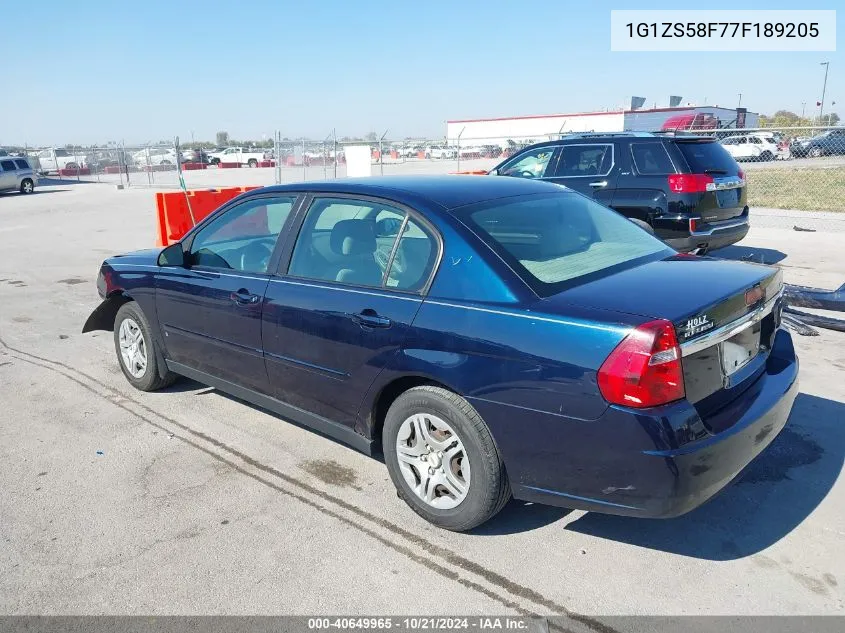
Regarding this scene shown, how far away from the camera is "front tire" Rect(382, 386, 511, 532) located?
3021 mm

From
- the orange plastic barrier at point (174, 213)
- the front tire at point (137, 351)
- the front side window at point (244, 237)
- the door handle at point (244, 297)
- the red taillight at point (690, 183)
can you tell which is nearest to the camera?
the door handle at point (244, 297)

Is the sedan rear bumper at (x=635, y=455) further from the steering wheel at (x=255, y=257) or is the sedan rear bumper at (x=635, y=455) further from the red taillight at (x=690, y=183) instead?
the red taillight at (x=690, y=183)

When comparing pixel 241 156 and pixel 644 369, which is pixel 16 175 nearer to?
pixel 241 156

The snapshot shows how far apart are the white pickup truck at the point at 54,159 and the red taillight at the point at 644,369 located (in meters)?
44.4

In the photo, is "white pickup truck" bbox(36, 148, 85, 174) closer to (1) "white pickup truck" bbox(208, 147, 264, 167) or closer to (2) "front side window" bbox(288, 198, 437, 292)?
(1) "white pickup truck" bbox(208, 147, 264, 167)

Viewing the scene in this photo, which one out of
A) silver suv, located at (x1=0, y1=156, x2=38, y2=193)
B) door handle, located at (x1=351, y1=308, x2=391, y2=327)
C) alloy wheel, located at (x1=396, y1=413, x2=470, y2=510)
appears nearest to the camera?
alloy wheel, located at (x1=396, y1=413, x2=470, y2=510)

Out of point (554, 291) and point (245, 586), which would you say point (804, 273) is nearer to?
point (554, 291)

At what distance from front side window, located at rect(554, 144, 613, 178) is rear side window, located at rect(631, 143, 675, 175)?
33 cm

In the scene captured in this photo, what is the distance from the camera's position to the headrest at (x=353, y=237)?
3.74 m

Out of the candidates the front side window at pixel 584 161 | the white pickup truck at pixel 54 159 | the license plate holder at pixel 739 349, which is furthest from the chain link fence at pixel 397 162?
the license plate holder at pixel 739 349

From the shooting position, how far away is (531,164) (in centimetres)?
958

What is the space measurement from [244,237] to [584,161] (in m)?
5.58

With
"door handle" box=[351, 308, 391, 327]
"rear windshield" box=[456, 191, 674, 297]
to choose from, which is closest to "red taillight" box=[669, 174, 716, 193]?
"rear windshield" box=[456, 191, 674, 297]

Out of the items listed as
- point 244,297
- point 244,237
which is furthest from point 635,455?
point 244,237
